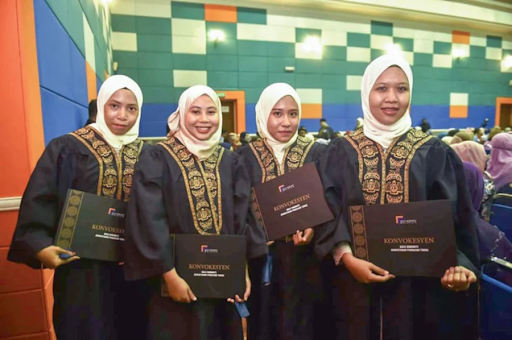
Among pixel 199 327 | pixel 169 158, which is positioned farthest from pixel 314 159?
pixel 199 327

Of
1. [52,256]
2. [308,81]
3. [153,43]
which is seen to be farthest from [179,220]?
[308,81]

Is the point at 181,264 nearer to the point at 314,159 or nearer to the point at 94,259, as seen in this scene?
the point at 94,259

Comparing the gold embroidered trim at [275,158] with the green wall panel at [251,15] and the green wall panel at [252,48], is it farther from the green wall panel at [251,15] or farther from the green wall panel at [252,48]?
the green wall panel at [251,15]

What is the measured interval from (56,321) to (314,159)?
58.1 inches

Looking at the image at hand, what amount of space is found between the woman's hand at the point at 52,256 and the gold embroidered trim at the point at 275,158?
97 centimetres

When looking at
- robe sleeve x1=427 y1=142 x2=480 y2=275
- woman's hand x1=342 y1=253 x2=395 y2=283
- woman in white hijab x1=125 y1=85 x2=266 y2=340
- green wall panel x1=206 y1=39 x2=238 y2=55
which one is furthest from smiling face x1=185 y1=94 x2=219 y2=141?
green wall panel x1=206 y1=39 x2=238 y2=55

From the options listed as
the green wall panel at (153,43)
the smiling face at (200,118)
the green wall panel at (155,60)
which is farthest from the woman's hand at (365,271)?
the green wall panel at (153,43)

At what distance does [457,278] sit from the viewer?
1.22 meters

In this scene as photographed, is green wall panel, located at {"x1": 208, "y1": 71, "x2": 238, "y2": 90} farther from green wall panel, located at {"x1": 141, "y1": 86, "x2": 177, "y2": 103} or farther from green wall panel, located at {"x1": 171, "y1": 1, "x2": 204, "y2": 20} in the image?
green wall panel, located at {"x1": 171, "y1": 1, "x2": 204, "y2": 20}

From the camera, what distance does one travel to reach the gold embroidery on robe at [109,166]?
153 cm

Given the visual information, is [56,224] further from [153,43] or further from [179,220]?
[153,43]

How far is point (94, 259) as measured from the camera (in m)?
1.49

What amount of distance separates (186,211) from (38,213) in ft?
2.01

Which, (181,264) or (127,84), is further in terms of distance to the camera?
(127,84)
